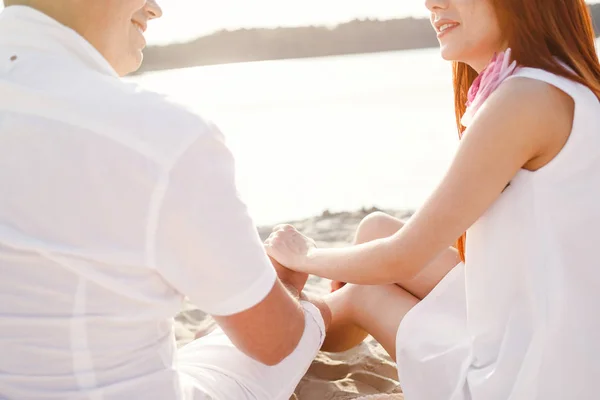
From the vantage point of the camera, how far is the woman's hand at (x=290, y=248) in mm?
2455

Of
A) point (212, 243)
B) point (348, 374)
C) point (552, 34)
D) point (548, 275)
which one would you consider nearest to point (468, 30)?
point (552, 34)

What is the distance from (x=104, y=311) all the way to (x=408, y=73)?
17.5 m

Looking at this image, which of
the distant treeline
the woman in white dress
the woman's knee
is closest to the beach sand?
the woman's knee

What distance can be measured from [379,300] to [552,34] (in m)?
1.14

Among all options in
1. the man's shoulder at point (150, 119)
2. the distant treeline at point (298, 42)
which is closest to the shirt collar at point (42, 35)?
the man's shoulder at point (150, 119)

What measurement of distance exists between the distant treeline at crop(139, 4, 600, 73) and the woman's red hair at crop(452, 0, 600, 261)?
1318 inches

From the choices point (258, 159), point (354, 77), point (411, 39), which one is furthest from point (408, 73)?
point (411, 39)

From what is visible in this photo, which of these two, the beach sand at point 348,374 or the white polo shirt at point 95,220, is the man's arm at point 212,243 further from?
the beach sand at point 348,374

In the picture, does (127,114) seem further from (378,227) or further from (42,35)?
(378,227)

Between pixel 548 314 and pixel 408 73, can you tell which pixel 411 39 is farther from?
pixel 548 314

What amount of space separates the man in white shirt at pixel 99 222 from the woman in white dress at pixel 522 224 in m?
0.65

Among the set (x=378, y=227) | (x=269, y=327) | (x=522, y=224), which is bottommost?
(x=378, y=227)

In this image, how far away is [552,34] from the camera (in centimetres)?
193

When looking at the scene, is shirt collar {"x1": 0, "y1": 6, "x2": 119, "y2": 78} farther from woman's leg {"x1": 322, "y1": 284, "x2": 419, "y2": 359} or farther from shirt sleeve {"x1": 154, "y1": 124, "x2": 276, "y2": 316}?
woman's leg {"x1": 322, "y1": 284, "x2": 419, "y2": 359}
